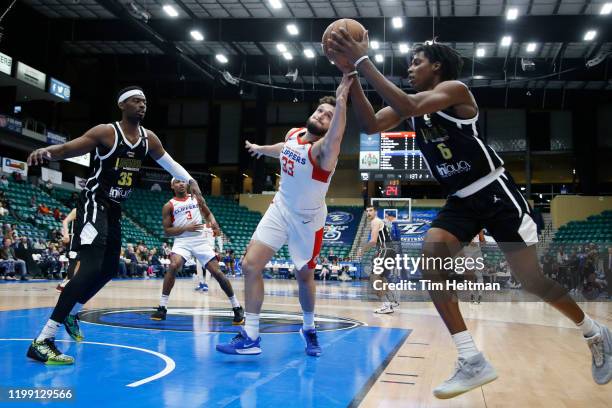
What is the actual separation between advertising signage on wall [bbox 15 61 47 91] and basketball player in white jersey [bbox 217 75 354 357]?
22422 mm

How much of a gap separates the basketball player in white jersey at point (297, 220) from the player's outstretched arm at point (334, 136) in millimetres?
11

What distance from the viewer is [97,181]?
4.05 meters

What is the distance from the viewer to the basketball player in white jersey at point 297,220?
3.99 metres

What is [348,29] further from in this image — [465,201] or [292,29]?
[292,29]

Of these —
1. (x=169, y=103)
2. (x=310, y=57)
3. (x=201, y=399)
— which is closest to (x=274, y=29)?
(x=310, y=57)

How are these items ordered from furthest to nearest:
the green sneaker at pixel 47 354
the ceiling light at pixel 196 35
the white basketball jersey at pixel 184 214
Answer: the ceiling light at pixel 196 35 → the white basketball jersey at pixel 184 214 → the green sneaker at pixel 47 354

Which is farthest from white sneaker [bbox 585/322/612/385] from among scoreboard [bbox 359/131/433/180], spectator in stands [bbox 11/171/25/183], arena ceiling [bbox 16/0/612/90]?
spectator in stands [bbox 11/171/25/183]

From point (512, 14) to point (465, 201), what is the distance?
17.2 m

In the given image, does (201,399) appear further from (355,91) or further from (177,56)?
(177,56)

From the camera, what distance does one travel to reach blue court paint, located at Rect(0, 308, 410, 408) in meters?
2.74

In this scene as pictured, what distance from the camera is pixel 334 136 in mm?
3660

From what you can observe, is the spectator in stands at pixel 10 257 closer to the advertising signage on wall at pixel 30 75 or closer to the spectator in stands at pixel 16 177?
the spectator in stands at pixel 16 177

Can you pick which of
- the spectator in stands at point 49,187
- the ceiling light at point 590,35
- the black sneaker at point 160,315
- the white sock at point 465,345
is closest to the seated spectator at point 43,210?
the spectator in stands at point 49,187

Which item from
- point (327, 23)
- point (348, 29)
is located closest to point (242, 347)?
point (348, 29)
